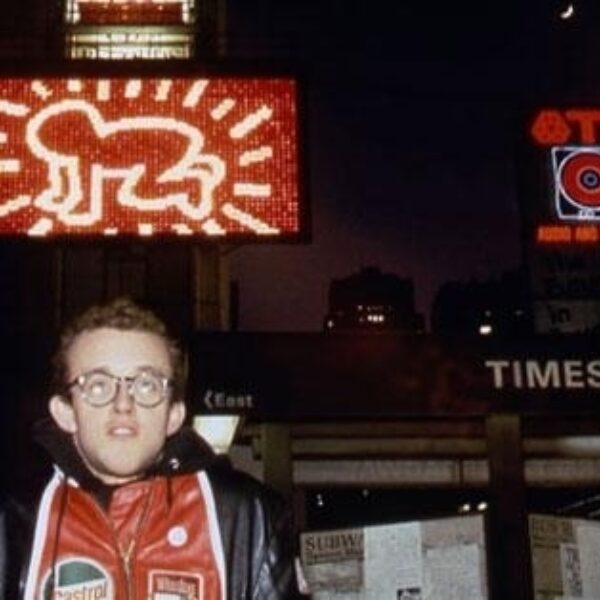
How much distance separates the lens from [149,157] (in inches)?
377

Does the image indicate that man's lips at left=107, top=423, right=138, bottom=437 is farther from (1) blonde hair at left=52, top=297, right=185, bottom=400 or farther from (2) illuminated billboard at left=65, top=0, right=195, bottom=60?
(2) illuminated billboard at left=65, top=0, right=195, bottom=60

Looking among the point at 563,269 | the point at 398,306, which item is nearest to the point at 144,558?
the point at 563,269

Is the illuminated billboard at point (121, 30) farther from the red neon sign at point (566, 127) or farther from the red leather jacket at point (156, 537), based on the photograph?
the red leather jacket at point (156, 537)

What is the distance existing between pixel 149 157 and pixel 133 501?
6.77 metres

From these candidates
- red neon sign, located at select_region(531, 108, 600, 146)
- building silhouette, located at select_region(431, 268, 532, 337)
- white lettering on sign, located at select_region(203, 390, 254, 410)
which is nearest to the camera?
white lettering on sign, located at select_region(203, 390, 254, 410)

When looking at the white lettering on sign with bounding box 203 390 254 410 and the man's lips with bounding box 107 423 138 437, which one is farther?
the white lettering on sign with bounding box 203 390 254 410

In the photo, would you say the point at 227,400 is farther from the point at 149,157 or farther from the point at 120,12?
the point at 120,12

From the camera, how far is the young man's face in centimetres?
300

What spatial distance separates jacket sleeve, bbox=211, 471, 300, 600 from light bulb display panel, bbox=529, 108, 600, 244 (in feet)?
27.2

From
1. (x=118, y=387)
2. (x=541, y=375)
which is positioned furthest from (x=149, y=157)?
(x=118, y=387)

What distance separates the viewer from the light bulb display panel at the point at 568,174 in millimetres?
11070

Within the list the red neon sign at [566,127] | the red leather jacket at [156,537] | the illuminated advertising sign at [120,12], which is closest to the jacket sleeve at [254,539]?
the red leather jacket at [156,537]

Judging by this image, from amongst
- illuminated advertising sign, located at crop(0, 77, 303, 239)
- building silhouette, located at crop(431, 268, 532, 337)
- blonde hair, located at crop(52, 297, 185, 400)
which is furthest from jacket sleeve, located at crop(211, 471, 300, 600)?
building silhouette, located at crop(431, 268, 532, 337)

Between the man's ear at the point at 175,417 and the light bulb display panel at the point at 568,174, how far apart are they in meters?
8.39
